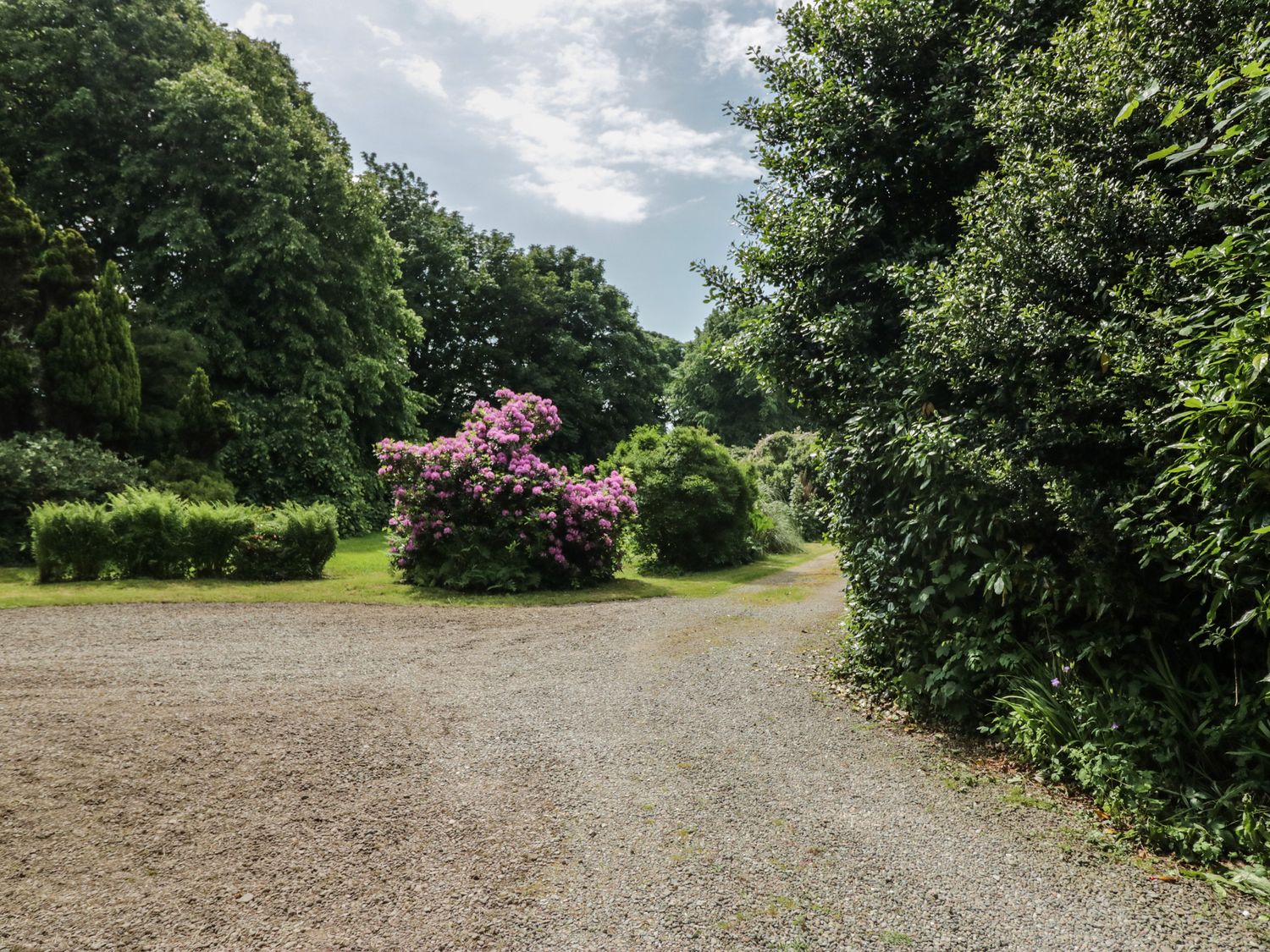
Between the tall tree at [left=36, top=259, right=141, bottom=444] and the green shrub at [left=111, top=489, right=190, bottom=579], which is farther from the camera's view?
the tall tree at [left=36, top=259, right=141, bottom=444]

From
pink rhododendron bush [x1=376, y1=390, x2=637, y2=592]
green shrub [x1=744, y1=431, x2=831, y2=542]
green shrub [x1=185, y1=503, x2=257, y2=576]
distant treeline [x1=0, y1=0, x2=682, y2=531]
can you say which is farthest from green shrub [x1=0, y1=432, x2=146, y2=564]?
green shrub [x1=744, y1=431, x2=831, y2=542]

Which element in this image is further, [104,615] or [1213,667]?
[104,615]

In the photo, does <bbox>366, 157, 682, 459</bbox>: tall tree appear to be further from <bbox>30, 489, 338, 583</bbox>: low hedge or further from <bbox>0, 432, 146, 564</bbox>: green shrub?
<bbox>30, 489, 338, 583</bbox>: low hedge

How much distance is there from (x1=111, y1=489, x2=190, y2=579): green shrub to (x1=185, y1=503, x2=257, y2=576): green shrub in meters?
0.10

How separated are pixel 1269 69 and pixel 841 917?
335 centimetres

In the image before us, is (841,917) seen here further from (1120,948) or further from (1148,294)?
(1148,294)

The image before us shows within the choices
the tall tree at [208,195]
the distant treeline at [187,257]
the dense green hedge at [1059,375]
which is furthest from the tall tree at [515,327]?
the dense green hedge at [1059,375]

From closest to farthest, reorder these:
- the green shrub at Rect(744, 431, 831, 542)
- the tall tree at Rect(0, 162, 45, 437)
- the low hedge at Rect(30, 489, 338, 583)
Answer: the low hedge at Rect(30, 489, 338, 583)
the tall tree at Rect(0, 162, 45, 437)
the green shrub at Rect(744, 431, 831, 542)

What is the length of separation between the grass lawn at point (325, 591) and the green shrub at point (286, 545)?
10.2 inches

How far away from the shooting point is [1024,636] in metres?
4.49

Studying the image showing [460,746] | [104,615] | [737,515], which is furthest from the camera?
[737,515]

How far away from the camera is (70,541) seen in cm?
946

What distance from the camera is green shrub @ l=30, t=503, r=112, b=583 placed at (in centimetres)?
930

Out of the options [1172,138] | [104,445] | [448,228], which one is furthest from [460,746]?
[448,228]
